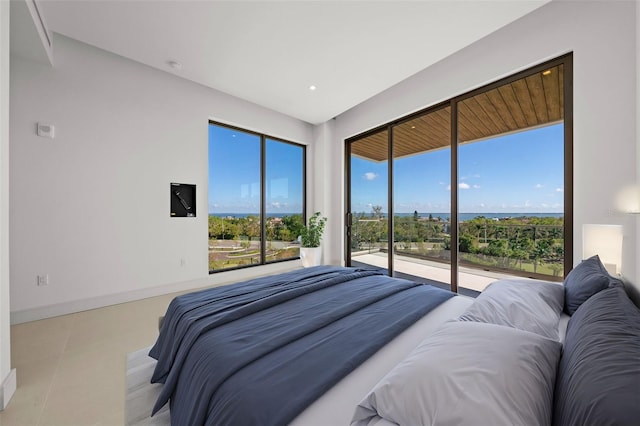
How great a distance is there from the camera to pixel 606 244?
1896 millimetres

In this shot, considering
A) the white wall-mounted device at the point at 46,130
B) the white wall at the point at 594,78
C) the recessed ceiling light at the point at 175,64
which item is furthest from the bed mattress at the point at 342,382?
the recessed ceiling light at the point at 175,64

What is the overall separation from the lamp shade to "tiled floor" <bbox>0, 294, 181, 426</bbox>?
11.1ft

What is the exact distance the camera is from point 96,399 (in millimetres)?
1628

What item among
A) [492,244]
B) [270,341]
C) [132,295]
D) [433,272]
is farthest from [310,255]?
[270,341]

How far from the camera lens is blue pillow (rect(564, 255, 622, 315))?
138cm

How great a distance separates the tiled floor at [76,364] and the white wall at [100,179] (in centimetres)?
43

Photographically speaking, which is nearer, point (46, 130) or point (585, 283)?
point (585, 283)

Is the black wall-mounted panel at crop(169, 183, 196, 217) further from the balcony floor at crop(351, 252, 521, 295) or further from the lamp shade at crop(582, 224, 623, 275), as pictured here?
the lamp shade at crop(582, 224, 623, 275)

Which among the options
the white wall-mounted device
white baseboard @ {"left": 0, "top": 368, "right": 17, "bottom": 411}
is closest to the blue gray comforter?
white baseboard @ {"left": 0, "top": 368, "right": 17, "bottom": 411}

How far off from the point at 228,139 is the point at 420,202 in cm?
337

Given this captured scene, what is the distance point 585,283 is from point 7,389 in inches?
139

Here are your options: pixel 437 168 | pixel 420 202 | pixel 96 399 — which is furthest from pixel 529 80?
pixel 96 399

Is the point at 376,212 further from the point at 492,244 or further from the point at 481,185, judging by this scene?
the point at 492,244

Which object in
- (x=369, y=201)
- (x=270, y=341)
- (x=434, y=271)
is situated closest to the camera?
(x=270, y=341)
